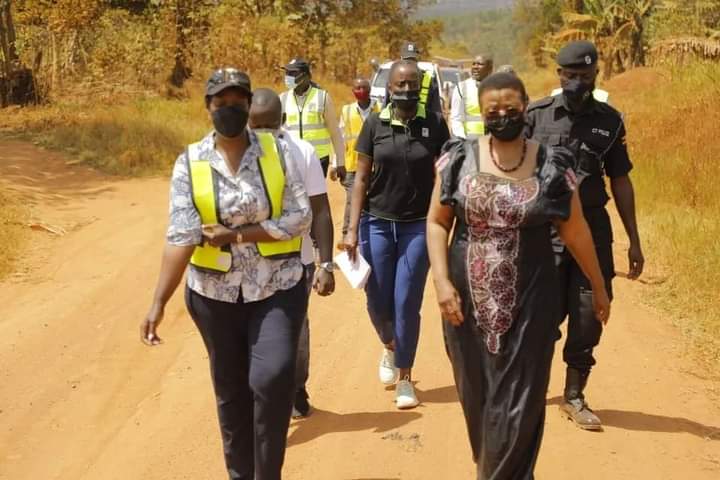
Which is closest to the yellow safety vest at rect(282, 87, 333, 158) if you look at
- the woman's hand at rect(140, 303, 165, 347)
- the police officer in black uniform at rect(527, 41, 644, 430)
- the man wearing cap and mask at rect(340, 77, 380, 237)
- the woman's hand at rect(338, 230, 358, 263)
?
the man wearing cap and mask at rect(340, 77, 380, 237)

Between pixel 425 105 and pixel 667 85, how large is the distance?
45.8 ft

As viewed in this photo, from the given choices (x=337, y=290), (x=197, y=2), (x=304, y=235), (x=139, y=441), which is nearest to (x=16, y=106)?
(x=197, y=2)

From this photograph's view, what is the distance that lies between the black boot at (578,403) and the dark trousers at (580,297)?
0.20m

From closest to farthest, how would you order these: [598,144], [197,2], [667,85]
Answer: [598,144], [667,85], [197,2]

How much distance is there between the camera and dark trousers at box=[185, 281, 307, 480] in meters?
4.02

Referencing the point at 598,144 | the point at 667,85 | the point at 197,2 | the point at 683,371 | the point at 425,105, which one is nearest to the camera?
the point at 598,144

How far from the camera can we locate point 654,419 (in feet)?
18.8

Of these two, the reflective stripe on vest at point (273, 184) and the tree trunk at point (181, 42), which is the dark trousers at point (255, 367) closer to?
the reflective stripe on vest at point (273, 184)

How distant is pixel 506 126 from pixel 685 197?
752 centimetres

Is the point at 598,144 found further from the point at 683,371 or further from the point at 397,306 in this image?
the point at 683,371

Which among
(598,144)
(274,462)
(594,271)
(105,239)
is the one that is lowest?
(105,239)

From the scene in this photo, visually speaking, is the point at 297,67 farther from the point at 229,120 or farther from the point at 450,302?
the point at 450,302

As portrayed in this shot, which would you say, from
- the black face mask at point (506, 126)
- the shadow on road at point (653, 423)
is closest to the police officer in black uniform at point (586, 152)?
the shadow on road at point (653, 423)

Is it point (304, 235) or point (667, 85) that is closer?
point (304, 235)
